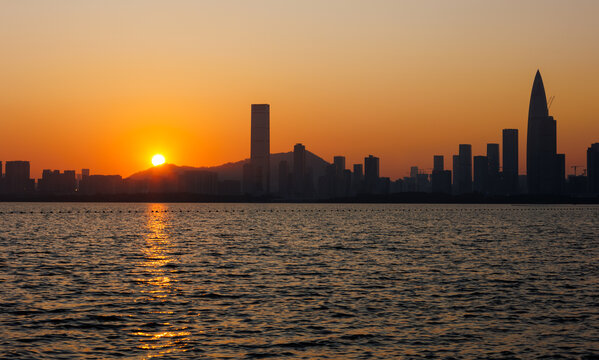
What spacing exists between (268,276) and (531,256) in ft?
131

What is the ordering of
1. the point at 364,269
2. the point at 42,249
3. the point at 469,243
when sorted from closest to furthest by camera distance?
the point at 364,269 → the point at 42,249 → the point at 469,243

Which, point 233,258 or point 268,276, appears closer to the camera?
point 268,276

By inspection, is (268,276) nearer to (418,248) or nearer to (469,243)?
(418,248)

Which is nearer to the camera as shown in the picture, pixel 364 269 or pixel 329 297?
pixel 329 297

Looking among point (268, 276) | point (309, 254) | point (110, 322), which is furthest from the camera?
point (309, 254)

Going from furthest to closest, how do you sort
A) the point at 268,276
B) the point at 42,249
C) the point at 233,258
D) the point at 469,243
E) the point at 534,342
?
the point at 469,243, the point at 42,249, the point at 233,258, the point at 268,276, the point at 534,342

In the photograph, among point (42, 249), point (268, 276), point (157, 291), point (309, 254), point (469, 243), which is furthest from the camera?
point (469, 243)

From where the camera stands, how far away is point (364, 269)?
69688 mm

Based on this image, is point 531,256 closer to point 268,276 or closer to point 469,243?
point 469,243

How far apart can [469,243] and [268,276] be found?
58.6 metres

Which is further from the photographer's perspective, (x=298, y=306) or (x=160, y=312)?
(x=298, y=306)

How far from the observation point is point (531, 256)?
287 ft

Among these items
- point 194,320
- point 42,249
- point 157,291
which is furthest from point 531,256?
point 42,249

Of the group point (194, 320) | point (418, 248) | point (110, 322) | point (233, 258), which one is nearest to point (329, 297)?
point (194, 320)
